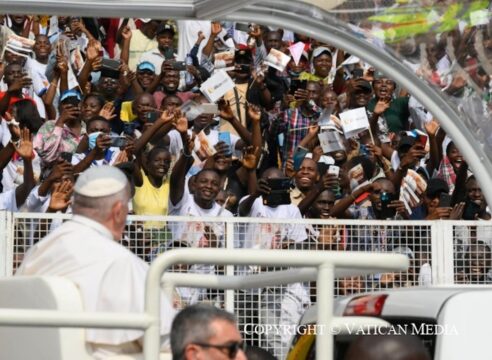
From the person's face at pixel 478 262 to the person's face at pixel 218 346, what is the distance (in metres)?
6.75

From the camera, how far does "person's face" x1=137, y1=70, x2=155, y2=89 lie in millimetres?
13070

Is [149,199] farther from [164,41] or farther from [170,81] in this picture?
[164,41]

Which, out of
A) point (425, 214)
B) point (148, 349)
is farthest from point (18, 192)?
point (148, 349)

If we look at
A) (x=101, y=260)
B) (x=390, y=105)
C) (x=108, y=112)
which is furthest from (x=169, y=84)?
(x=101, y=260)

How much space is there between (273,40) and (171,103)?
1.91 m

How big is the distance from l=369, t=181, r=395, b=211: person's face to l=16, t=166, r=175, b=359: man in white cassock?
22.4 feet

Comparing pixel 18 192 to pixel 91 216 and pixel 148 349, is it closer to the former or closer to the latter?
pixel 91 216

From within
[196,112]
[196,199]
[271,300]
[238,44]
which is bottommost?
[271,300]

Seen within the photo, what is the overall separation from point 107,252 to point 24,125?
7582 mm

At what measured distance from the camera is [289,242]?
9.86 meters

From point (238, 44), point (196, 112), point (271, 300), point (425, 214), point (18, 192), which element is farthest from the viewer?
point (238, 44)

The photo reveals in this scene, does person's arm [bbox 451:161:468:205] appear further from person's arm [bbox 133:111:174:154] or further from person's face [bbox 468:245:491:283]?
person's arm [bbox 133:111:174:154]

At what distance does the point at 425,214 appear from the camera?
38.6ft

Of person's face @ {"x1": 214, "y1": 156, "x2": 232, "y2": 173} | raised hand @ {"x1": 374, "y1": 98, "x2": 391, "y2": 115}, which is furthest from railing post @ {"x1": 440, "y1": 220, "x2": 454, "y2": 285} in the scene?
raised hand @ {"x1": 374, "y1": 98, "x2": 391, "y2": 115}
